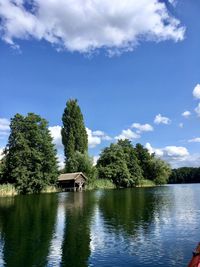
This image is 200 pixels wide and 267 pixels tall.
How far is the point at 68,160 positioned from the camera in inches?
3474

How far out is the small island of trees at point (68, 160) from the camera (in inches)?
2655

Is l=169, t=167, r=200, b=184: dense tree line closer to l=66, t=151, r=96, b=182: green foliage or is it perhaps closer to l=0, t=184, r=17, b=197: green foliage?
l=66, t=151, r=96, b=182: green foliage

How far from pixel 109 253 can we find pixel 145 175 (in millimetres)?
108325

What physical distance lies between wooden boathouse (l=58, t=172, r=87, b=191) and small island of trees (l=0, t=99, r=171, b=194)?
3.86 metres

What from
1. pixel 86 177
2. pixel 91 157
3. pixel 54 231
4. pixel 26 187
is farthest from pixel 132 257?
pixel 91 157

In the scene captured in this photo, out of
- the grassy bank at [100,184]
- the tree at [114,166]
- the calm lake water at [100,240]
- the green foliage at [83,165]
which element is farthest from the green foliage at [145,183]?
the calm lake water at [100,240]

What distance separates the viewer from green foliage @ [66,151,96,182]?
279 ft

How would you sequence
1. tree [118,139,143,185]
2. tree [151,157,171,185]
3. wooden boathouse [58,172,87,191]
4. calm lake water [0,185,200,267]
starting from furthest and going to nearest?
1. tree [151,157,171,185]
2. tree [118,139,143,185]
3. wooden boathouse [58,172,87,191]
4. calm lake water [0,185,200,267]

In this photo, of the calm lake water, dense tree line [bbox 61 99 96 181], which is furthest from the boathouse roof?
the calm lake water

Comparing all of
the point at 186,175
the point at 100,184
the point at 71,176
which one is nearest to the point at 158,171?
the point at 100,184

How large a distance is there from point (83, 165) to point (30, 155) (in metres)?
20.1

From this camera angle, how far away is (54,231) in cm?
2098

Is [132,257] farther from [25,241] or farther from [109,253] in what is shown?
[25,241]

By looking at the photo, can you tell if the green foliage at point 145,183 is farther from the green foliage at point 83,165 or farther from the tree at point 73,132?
the green foliage at point 83,165
